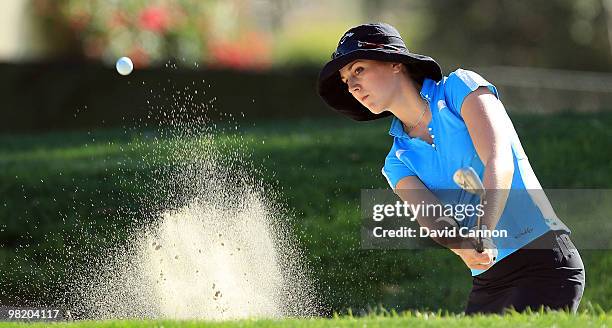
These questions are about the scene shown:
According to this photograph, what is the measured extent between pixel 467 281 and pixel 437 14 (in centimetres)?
1914

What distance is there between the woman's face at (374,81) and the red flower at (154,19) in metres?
11.7

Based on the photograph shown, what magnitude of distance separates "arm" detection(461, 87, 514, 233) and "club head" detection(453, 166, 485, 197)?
0.10m

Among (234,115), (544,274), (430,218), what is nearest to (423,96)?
(430,218)

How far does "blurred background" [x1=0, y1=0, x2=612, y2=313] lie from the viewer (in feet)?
22.6

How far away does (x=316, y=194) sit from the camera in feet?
25.1

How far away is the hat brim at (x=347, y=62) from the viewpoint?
4.14 metres

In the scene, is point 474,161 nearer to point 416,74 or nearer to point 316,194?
point 416,74

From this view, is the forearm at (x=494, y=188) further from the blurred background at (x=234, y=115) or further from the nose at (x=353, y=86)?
the blurred background at (x=234, y=115)

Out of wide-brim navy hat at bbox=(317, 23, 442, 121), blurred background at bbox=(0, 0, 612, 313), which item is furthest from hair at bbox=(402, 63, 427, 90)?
blurred background at bbox=(0, 0, 612, 313)

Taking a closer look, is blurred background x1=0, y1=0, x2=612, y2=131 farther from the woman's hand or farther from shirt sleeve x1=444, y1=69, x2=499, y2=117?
the woman's hand

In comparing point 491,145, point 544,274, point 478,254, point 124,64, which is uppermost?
point 124,64

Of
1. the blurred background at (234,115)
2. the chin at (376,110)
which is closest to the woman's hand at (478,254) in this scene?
the chin at (376,110)

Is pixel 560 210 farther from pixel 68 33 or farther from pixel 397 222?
pixel 68 33

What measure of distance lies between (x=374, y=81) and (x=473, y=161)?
0.49 metres
